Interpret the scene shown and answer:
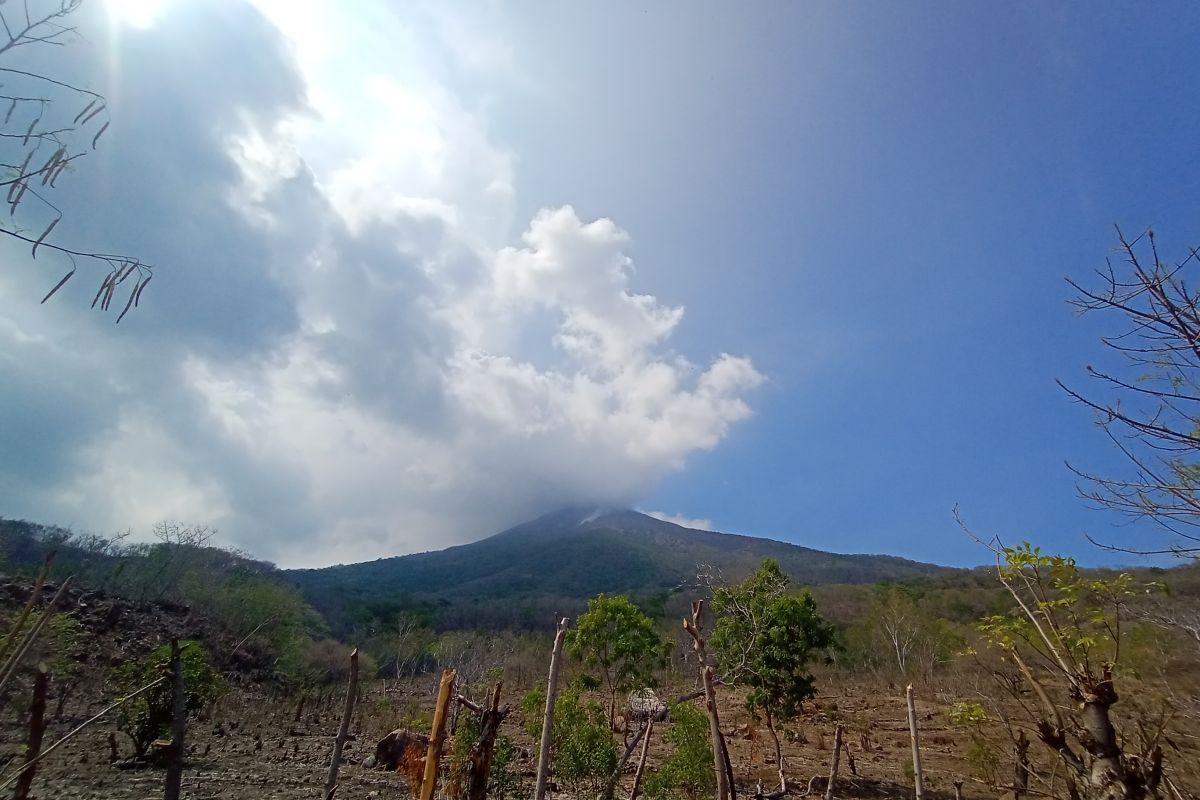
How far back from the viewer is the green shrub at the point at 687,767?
753 cm

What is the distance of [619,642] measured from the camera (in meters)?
17.0

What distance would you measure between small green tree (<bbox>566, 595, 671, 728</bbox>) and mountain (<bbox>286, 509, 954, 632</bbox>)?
43712mm

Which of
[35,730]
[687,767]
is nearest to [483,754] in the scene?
[687,767]

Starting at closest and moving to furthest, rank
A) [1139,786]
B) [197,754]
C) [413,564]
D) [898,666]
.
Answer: [1139,786], [197,754], [898,666], [413,564]

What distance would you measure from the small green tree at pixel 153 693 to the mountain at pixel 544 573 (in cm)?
4997

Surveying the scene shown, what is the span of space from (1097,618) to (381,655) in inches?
2017

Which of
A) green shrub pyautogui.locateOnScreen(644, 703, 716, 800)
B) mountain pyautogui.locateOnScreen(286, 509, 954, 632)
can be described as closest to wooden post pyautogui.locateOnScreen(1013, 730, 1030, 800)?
green shrub pyautogui.locateOnScreen(644, 703, 716, 800)

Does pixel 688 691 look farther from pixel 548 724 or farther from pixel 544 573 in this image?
pixel 544 573

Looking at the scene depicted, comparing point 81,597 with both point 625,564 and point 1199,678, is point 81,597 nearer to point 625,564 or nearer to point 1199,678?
point 1199,678

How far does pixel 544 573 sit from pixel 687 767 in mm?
126557

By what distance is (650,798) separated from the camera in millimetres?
7824

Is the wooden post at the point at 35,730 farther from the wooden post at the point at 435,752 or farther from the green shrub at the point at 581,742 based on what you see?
the green shrub at the point at 581,742

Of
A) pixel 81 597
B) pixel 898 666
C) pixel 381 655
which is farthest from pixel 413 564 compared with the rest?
pixel 898 666

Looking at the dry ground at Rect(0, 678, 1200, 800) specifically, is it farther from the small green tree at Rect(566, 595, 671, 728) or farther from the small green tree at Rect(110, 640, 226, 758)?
the small green tree at Rect(566, 595, 671, 728)
